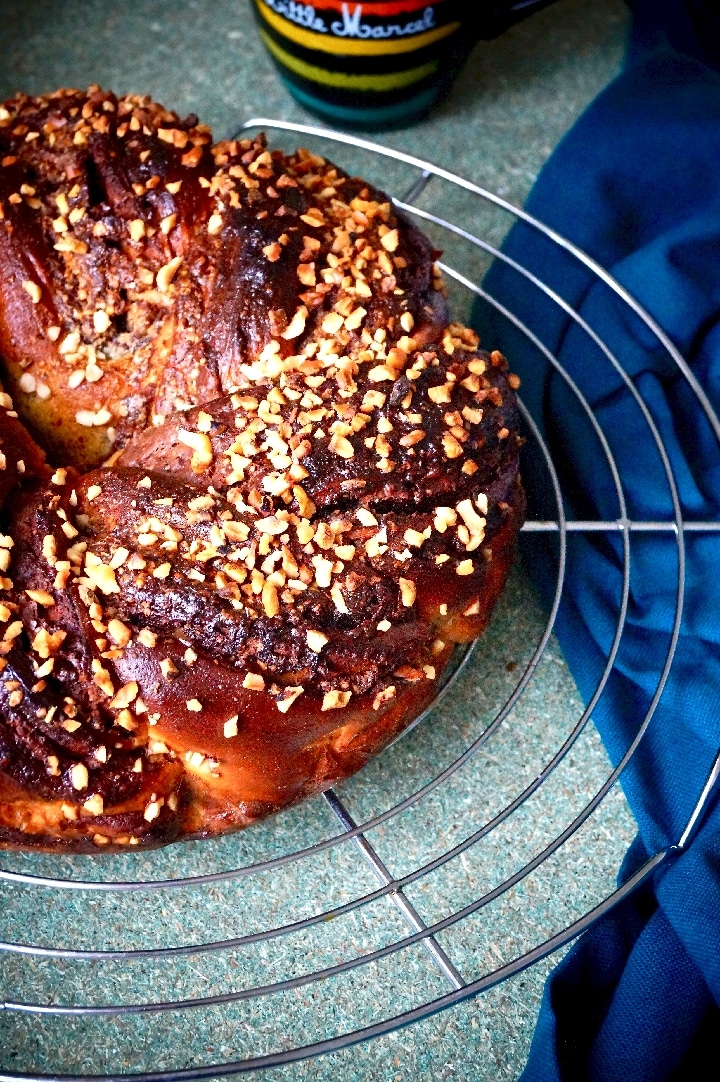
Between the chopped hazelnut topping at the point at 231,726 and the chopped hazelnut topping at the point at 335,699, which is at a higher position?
the chopped hazelnut topping at the point at 231,726

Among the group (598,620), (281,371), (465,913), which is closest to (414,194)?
(281,371)

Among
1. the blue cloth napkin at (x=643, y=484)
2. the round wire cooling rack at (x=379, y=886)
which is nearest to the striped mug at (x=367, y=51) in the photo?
the blue cloth napkin at (x=643, y=484)

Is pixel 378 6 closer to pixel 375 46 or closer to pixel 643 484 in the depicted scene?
pixel 375 46

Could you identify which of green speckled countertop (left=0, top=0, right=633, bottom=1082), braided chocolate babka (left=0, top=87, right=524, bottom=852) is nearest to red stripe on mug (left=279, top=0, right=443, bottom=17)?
braided chocolate babka (left=0, top=87, right=524, bottom=852)

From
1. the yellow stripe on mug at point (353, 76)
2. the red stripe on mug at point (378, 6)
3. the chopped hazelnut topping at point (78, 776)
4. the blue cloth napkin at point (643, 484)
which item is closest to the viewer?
the chopped hazelnut topping at point (78, 776)

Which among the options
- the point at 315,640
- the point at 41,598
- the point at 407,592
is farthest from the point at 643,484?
the point at 41,598

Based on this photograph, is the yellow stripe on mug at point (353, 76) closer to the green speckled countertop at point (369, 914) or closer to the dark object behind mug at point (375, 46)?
the dark object behind mug at point (375, 46)
